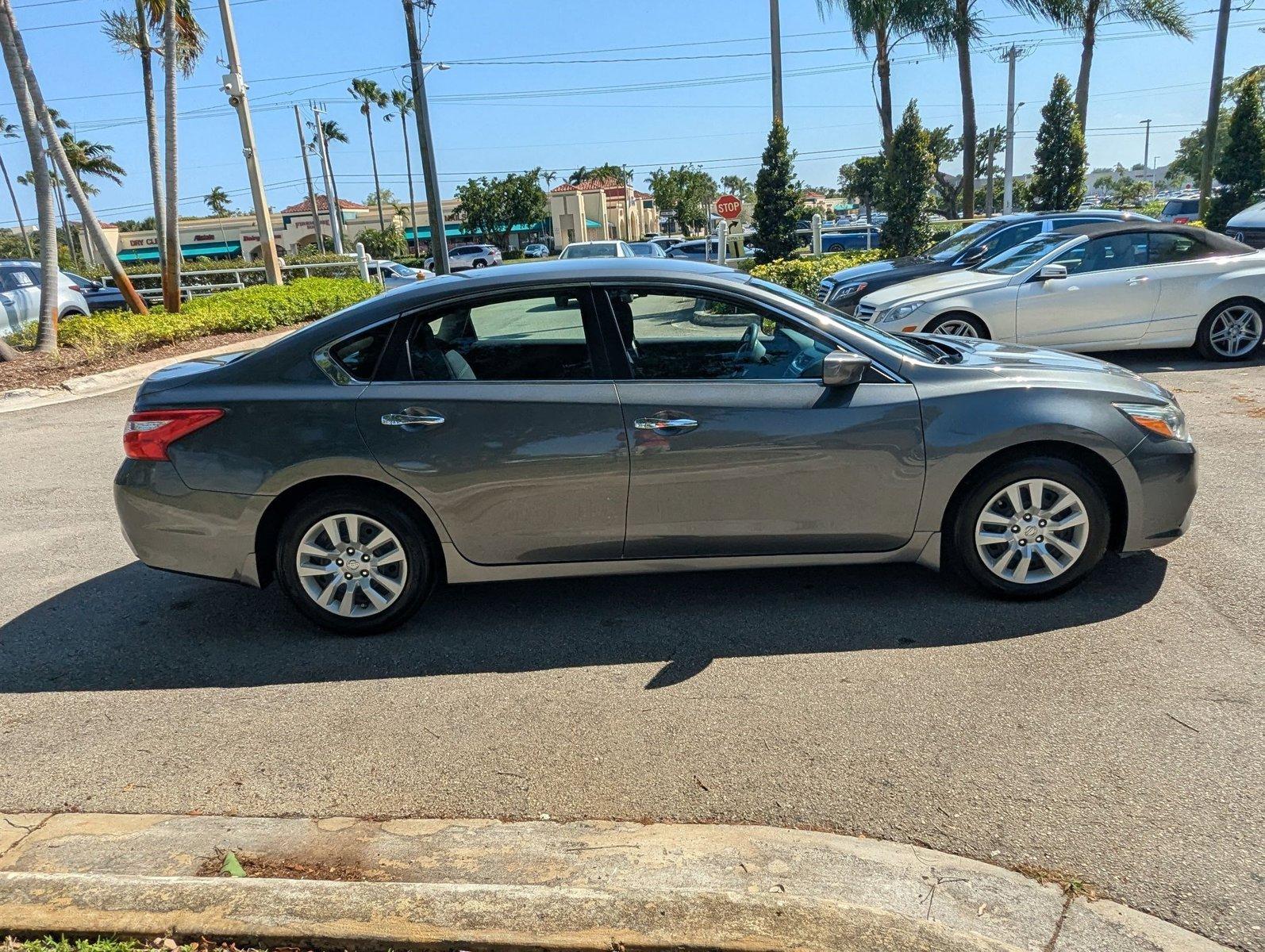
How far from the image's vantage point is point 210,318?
54.2 feet

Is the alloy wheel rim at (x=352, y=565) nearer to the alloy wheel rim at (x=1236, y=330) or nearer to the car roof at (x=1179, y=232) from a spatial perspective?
the car roof at (x=1179, y=232)

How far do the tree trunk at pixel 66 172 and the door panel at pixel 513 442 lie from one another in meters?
12.3

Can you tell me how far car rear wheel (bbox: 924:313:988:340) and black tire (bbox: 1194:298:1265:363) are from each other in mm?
2274

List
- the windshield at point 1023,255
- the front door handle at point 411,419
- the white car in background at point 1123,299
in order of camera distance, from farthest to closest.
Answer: the windshield at point 1023,255
the white car in background at point 1123,299
the front door handle at point 411,419

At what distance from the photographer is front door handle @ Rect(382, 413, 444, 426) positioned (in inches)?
166

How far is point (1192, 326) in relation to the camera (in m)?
9.84

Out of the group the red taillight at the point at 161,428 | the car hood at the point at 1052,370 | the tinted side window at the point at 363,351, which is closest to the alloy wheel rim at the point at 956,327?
the car hood at the point at 1052,370

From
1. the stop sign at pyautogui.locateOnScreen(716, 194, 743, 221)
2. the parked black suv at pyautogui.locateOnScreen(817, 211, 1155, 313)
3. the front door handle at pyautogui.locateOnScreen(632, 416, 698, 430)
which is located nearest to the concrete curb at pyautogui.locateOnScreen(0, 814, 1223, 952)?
the front door handle at pyautogui.locateOnScreen(632, 416, 698, 430)

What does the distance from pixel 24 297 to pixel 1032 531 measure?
17166 mm

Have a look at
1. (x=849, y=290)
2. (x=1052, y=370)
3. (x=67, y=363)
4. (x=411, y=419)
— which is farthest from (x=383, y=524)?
(x=67, y=363)

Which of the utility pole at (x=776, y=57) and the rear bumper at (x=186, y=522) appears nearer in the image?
the rear bumper at (x=186, y=522)

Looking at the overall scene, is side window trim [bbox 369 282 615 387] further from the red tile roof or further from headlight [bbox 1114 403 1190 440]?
the red tile roof

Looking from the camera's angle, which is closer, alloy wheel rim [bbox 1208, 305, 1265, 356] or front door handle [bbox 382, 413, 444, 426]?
front door handle [bbox 382, 413, 444, 426]

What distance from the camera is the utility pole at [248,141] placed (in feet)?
66.8
